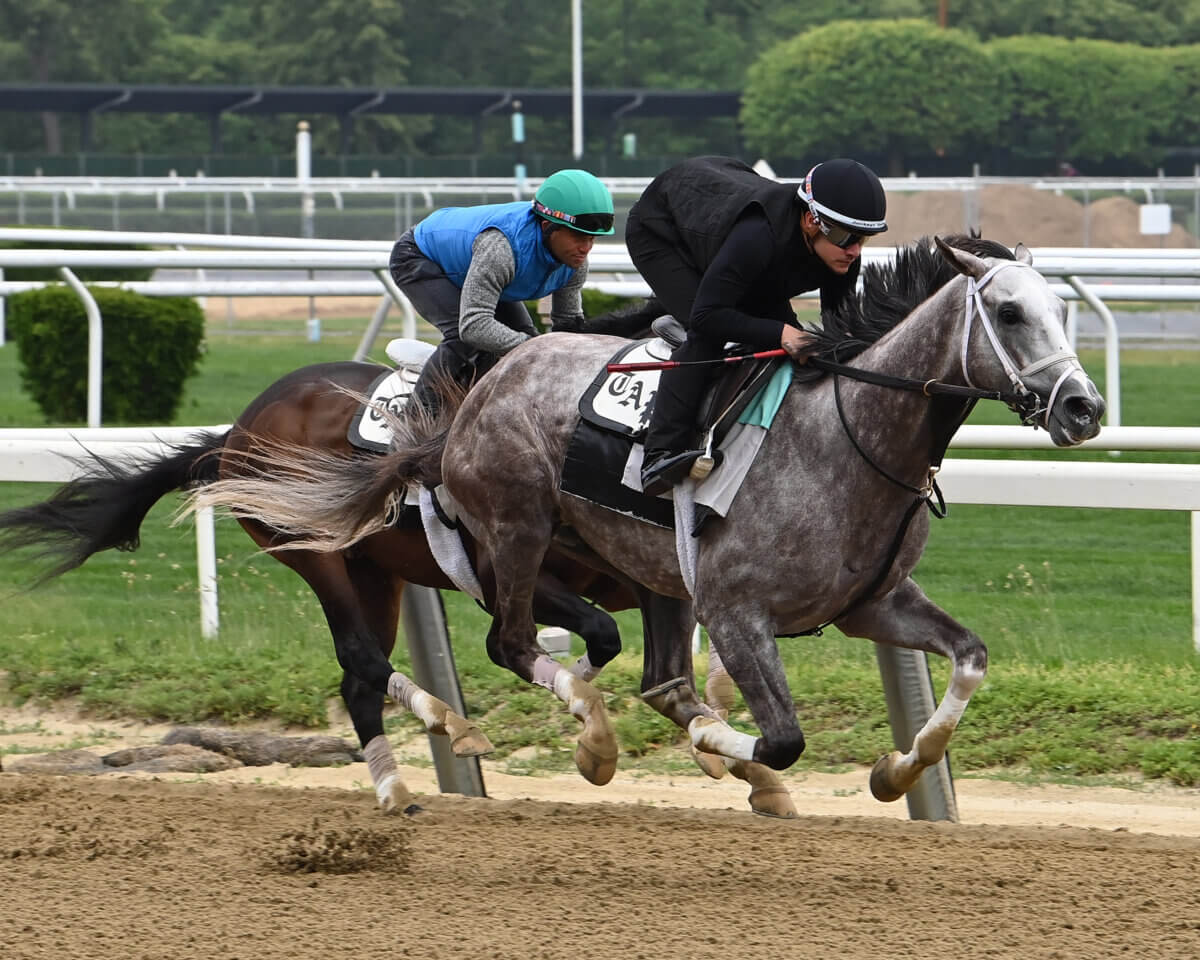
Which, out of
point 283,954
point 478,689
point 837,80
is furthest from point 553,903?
point 837,80

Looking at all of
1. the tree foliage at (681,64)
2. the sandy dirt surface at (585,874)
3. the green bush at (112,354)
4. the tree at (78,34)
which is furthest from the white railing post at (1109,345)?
the tree at (78,34)

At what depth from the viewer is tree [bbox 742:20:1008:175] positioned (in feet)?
139

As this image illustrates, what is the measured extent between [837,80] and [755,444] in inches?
1567

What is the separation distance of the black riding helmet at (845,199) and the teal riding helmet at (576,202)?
2.94ft

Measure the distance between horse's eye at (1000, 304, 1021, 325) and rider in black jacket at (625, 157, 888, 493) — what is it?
0.39 m

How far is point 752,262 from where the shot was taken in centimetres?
425

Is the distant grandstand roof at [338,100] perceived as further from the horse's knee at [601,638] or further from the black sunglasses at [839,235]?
the black sunglasses at [839,235]

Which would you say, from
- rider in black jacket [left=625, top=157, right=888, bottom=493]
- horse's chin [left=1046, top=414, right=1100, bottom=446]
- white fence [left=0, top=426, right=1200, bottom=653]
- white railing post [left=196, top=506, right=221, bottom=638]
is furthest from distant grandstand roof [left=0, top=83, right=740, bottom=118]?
horse's chin [left=1046, top=414, right=1100, bottom=446]

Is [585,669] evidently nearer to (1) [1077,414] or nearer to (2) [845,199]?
(2) [845,199]

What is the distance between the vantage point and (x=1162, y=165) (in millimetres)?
42250

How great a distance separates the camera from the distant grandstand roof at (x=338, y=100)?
41281 mm

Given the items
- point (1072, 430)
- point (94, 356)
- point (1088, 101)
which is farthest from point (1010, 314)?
point (1088, 101)

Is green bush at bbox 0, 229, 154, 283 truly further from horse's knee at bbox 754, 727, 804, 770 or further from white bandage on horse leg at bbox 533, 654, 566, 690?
horse's knee at bbox 754, 727, 804, 770

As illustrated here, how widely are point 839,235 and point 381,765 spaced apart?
80.0 inches
